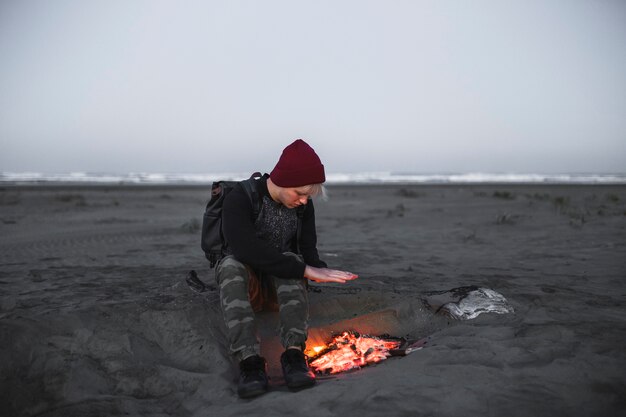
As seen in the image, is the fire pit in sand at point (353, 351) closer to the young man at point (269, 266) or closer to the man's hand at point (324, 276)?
the young man at point (269, 266)

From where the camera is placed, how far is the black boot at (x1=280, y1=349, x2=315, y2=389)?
248cm

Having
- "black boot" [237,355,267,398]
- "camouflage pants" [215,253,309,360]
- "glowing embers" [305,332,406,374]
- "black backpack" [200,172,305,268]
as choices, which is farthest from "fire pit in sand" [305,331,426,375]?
"black backpack" [200,172,305,268]

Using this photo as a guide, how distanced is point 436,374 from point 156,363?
1.86 meters

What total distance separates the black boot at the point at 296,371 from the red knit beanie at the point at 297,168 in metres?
1.13

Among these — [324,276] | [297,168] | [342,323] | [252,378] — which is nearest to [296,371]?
[252,378]

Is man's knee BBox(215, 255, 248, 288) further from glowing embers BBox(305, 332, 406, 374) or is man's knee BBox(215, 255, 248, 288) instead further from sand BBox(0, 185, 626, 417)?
glowing embers BBox(305, 332, 406, 374)

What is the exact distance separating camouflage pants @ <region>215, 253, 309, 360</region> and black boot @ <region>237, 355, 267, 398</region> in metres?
0.06

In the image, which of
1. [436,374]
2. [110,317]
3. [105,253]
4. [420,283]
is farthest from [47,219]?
[436,374]

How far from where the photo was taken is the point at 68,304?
3.87 m

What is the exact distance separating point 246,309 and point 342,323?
3.81ft

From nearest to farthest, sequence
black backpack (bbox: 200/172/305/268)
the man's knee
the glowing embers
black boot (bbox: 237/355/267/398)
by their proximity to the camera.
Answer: black boot (bbox: 237/355/267/398)
the man's knee
the glowing embers
black backpack (bbox: 200/172/305/268)

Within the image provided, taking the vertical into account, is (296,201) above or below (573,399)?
above

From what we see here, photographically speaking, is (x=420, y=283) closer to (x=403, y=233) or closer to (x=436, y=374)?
(x=436, y=374)

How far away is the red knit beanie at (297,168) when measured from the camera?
2.96 meters
